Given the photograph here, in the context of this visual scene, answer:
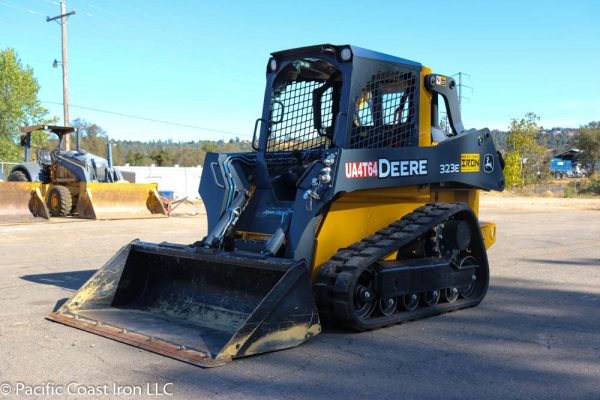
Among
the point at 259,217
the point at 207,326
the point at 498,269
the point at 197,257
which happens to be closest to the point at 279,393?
the point at 207,326

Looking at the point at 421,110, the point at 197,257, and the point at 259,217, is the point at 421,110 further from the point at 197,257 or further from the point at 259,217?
the point at 197,257

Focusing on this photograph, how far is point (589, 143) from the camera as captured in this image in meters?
71.9

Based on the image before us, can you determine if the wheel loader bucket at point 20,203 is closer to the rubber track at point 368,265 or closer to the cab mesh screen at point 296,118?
the cab mesh screen at point 296,118

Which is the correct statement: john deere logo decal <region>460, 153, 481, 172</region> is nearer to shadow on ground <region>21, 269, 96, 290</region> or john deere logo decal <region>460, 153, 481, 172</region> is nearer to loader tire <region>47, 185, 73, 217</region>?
shadow on ground <region>21, 269, 96, 290</region>

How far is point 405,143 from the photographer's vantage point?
6.70m

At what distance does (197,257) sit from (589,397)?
3577mm

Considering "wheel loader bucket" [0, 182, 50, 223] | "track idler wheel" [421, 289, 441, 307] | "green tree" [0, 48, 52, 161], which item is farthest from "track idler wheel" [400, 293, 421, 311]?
"green tree" [0, 48, 52, 161]

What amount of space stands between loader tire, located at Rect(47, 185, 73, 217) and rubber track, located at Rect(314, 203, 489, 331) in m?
15.1

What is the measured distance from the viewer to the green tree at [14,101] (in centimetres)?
4669

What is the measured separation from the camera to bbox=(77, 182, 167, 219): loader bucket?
61.5 ft

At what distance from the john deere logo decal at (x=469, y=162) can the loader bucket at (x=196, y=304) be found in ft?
9.12

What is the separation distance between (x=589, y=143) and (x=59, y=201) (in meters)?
67.2

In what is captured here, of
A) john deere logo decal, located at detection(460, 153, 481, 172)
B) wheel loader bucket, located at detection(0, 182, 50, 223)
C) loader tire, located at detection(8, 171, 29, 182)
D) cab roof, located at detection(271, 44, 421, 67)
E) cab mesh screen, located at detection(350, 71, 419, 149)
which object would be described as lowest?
wheel loader bucket, located at detection(0, 182, 50, 223)

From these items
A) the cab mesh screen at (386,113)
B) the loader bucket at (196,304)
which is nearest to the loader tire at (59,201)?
the loader bucket at (196,304)
